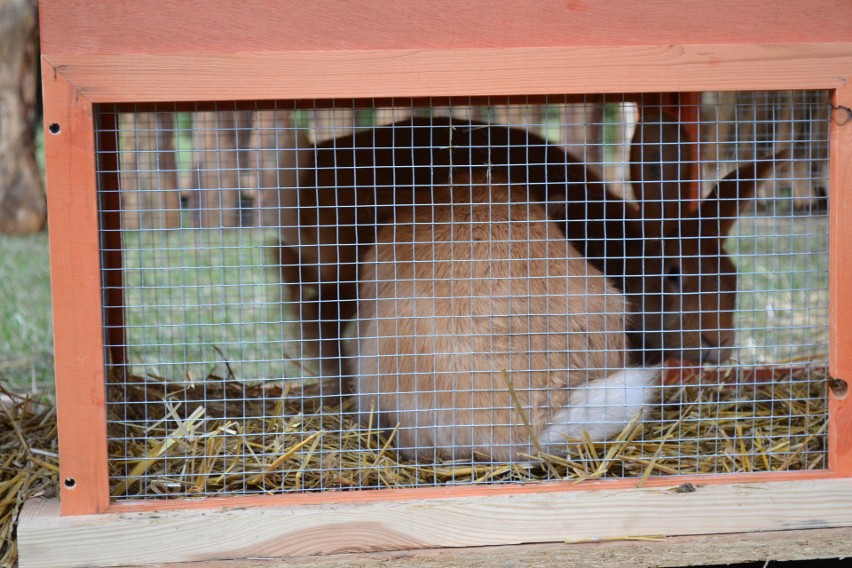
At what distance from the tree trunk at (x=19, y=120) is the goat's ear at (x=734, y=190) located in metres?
6.82

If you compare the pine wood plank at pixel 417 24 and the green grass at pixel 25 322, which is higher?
the pine wood plank at pixel 417 24

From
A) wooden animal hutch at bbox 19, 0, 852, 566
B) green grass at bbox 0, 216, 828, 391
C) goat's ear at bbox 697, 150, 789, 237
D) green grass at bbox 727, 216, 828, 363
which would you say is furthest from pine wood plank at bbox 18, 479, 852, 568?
green grass at bbox 727, 216, 828, 363

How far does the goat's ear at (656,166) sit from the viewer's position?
330cm

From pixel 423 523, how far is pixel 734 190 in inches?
82.1

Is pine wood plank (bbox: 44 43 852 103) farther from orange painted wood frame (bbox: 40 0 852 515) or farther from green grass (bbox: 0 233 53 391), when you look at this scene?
green grass (bbox: 0 233 53 391)

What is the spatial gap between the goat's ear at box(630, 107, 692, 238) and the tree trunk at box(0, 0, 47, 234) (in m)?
6.62

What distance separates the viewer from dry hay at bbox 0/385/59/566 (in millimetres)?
2408

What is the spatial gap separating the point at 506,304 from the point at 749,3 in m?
1.02

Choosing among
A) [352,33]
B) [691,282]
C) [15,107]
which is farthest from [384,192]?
[15,107]

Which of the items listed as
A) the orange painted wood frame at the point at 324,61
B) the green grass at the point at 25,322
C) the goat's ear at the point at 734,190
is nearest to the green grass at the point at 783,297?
the goat's ear at the point at 734,190

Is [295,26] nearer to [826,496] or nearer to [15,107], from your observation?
[826,496]

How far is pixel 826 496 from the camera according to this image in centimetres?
240

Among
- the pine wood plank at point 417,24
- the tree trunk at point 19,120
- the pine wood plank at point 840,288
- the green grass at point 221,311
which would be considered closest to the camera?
the pine wood plank at point 417,24

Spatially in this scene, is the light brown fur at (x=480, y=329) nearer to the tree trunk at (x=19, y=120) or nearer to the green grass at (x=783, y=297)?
the green grass at (x=783, y=297)
